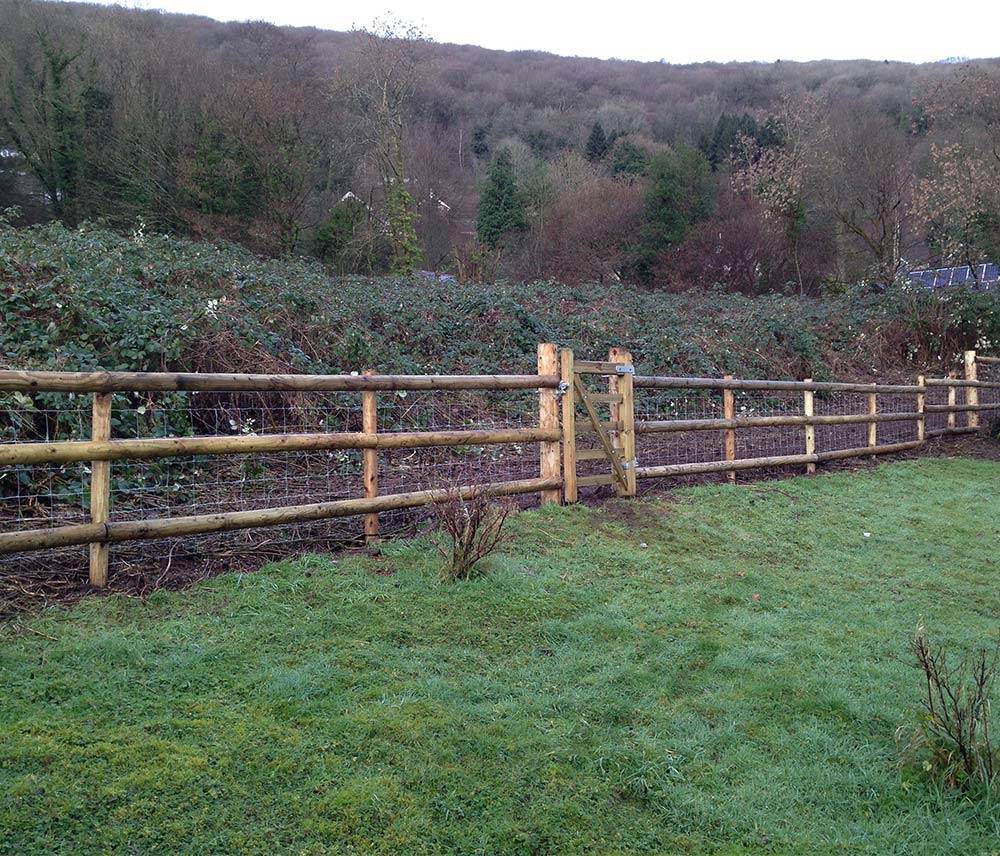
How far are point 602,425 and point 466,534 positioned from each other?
293cm

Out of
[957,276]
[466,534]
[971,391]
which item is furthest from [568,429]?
[957,276]

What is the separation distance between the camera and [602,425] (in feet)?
24.9

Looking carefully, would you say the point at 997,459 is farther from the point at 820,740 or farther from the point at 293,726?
the point at 293,726

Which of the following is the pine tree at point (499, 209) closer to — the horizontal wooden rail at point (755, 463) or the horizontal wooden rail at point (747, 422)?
the horizontal wooden rail at point (747, 422)

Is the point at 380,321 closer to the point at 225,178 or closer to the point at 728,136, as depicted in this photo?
the point at 225,178

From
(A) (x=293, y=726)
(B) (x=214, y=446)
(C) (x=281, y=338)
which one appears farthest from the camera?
(C) (x=281, y=338)

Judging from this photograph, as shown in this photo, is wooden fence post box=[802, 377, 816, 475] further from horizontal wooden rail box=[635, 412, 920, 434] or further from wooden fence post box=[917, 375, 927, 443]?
wooden fence post box=[917, 375, 927, 443]

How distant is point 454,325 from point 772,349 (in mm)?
8177

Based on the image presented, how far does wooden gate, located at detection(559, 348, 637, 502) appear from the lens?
714 centimetres

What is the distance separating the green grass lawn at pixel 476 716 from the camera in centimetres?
273

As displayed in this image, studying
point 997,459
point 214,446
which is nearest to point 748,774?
point 214,446

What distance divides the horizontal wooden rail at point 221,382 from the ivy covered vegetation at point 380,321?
2754mm

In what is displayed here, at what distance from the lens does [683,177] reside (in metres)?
28.0

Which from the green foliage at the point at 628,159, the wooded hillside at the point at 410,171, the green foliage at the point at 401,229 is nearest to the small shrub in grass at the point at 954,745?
the wooded hillside at the point at 410,171
